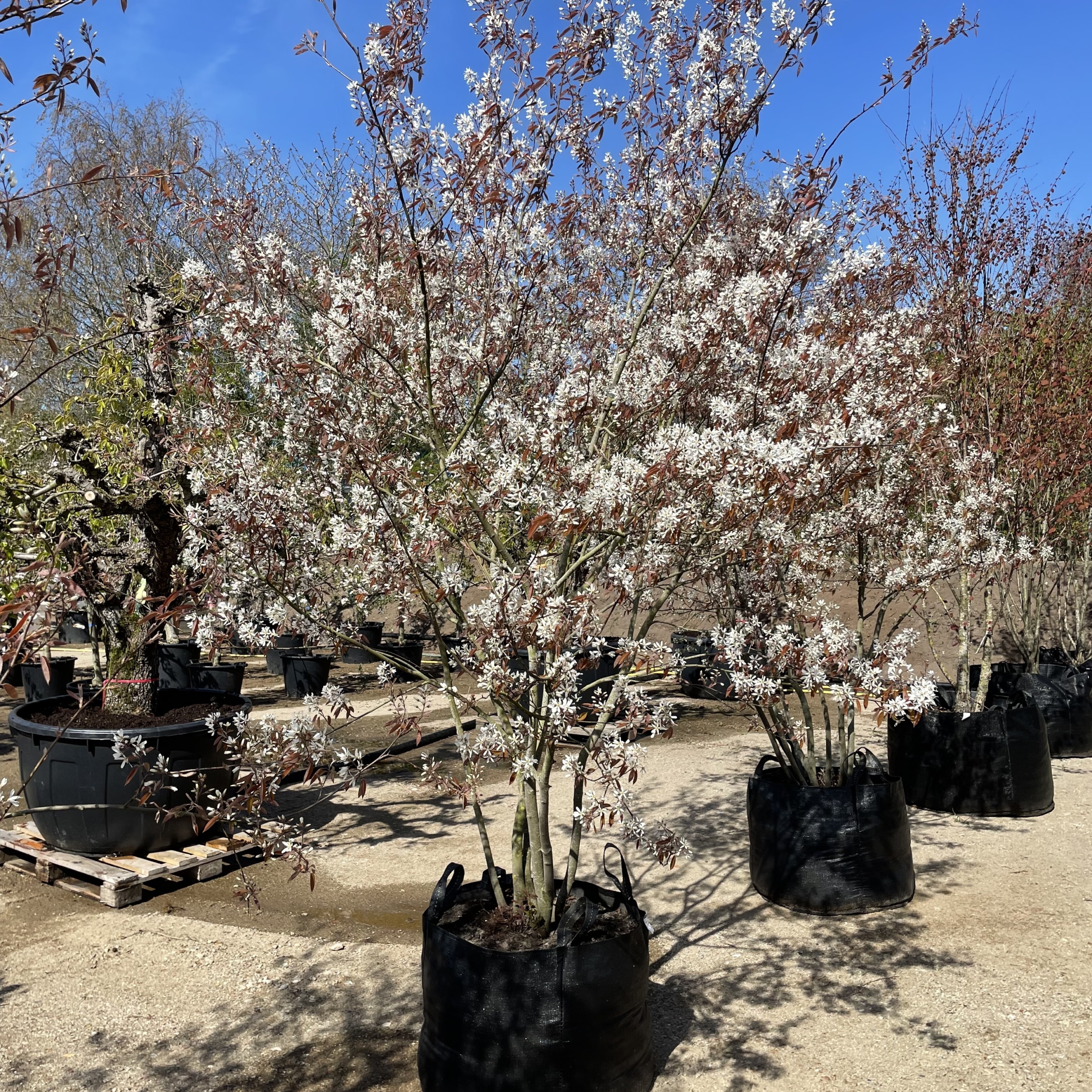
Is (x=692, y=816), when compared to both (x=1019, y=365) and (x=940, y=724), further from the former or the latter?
(x=1019, y=365)

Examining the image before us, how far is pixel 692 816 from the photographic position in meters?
5.91

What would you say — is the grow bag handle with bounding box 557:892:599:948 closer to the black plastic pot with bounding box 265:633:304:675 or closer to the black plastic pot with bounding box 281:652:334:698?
the black plastic pot with bounding box 281:652:334:698

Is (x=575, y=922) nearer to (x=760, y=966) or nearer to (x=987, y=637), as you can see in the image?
(x=760, y=966)

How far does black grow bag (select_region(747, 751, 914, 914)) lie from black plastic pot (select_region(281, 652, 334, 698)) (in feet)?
25.5

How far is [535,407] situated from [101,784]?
3.18 metres

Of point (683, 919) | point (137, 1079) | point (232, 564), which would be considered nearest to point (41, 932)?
point (137, 1079)

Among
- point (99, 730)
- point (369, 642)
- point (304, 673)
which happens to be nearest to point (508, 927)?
point (99, 730)

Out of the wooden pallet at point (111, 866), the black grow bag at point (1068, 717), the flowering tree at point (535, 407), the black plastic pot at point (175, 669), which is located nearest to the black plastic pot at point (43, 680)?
the black plastic pot at point (175, 669)

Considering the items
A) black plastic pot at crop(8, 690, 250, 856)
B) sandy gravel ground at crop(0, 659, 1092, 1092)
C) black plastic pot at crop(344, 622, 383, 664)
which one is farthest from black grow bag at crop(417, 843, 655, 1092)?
black plastic pot at crop(344, 622, 383, 664)

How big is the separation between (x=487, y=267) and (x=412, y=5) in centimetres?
98

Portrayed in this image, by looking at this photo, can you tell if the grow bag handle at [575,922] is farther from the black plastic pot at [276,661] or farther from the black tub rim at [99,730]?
the black plastic pot at [276,661]

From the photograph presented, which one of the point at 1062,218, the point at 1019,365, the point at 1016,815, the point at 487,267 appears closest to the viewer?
the point at 487,267

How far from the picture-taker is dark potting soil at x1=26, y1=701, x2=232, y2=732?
5105 mm

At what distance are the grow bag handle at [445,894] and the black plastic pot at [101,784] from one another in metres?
2.01
